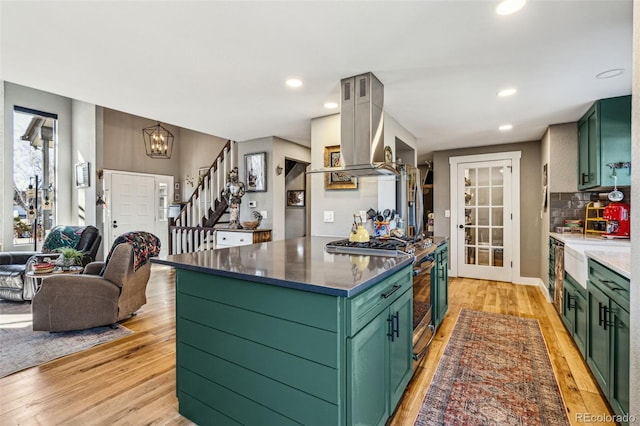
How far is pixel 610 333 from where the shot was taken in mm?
1751

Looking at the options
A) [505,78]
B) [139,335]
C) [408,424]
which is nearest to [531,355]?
[408,424]

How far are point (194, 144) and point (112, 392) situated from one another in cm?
656

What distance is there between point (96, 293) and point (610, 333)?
3941 millimetres

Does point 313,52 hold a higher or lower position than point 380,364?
higher

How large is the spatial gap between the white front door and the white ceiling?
3832 mm

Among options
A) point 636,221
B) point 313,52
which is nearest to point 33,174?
point 313,52

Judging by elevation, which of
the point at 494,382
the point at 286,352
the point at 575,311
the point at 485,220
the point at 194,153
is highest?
the point at 194,153

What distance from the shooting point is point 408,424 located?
174cm

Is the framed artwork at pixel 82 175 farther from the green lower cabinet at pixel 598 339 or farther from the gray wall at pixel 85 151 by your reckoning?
the green lower cabinet at pixel 598 339

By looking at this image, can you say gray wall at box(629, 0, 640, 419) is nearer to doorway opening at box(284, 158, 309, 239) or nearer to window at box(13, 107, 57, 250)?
doorway opening at box(284, 158, 309, 239)

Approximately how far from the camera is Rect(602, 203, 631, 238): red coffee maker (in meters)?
3.07

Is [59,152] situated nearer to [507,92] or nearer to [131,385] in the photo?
[131,385]

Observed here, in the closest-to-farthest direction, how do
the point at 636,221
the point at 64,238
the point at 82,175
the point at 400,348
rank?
1. the point at 636,221
2. the point at 400,348
3. the point at 64,238
4. the point at 82,175

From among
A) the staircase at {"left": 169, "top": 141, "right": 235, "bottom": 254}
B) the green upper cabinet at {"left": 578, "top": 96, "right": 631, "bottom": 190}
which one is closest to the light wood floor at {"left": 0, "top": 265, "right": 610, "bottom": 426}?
the green upper cabinet at {"left": 578, "top": 96, "right": 631, "bottom": 190}
